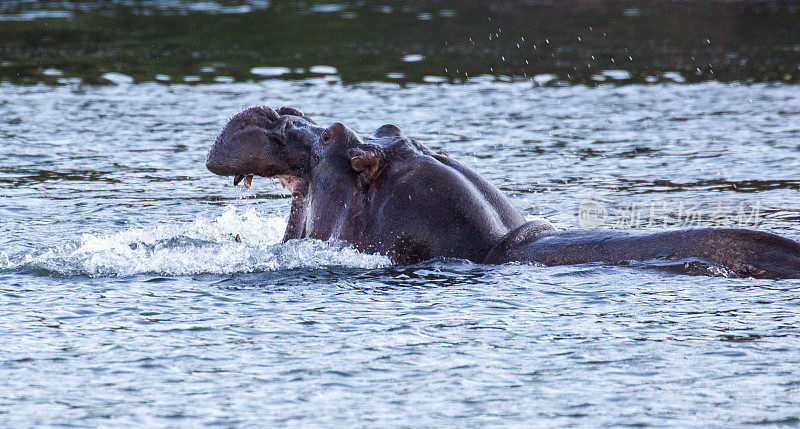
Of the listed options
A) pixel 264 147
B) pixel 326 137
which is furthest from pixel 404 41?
pixel 264 147

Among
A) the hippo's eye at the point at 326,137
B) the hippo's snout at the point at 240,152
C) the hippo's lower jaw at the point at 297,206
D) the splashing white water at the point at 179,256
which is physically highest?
the hippo's eye at the point at 326,137

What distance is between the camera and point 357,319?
727 cm

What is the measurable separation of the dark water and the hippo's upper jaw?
1.86 ft

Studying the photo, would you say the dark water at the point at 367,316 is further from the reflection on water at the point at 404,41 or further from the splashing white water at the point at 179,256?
the reflection on water at the point at 404,41

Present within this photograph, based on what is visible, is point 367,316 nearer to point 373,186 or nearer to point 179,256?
point 373,186

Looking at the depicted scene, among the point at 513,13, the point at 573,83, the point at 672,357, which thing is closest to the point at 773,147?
the point at 573,83

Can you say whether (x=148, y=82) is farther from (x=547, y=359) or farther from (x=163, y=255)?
(x=547, y=359)

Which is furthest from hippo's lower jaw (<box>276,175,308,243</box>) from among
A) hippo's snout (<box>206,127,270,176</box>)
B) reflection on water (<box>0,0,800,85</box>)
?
reflection on water (<box>0,0,800,85</box>)

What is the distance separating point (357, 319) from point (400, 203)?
120 cm

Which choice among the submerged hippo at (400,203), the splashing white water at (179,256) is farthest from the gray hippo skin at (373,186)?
the splashing white water at (179,256)

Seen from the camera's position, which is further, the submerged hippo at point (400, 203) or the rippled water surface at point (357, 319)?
the submerged hippo at point (400, 203)

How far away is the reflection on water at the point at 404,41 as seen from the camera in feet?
72.9

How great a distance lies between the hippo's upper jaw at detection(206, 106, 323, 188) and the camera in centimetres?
842

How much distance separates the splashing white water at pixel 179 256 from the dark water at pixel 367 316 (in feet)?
0.07
